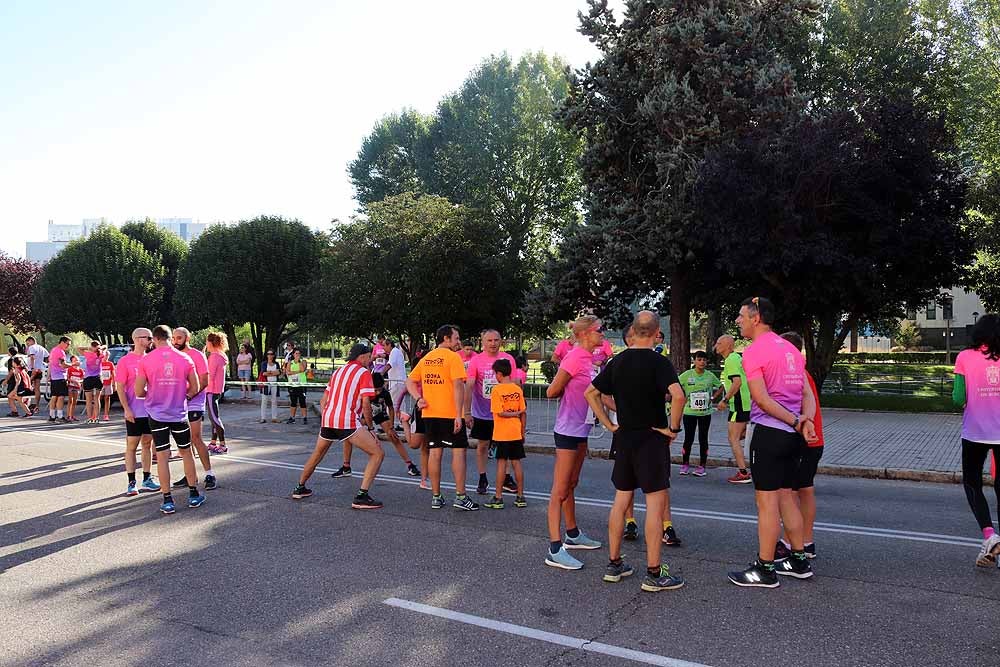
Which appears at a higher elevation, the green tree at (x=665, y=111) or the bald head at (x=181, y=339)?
the green tree at (x=665, y=111)

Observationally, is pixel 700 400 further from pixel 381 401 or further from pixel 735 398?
pixel 381 401

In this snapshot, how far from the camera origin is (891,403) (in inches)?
845

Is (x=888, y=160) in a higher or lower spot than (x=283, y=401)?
higher

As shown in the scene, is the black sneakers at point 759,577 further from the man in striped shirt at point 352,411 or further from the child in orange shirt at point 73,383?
the child in orange shirt at point 73,383

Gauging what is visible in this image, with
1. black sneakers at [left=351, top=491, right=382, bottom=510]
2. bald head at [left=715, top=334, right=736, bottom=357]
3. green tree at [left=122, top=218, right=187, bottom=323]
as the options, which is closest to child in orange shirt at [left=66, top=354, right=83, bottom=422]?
black sneakers at [left=351, top=491, right=382, bottom=510]

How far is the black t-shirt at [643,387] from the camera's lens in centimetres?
540

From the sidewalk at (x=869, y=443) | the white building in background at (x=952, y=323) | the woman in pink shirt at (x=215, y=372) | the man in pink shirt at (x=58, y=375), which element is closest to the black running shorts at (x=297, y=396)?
the sidewalk at (x=869, y=443)

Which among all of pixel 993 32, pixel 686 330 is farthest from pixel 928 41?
pixel 686 330

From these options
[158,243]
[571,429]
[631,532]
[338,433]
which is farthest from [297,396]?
[158,243]

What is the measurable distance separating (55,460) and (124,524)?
5.31 metres

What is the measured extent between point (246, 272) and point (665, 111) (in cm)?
2604

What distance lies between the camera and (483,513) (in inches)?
312

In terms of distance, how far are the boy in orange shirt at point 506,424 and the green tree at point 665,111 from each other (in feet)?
48.5

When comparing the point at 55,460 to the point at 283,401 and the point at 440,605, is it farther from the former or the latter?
the point at 283,401
